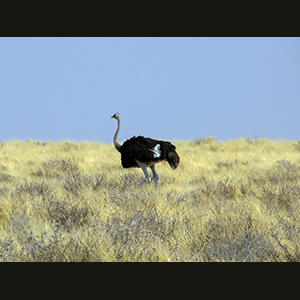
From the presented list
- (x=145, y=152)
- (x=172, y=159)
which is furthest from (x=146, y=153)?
(x=172, y=159)

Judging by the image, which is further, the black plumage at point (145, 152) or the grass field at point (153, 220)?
the black plumage at point (145, 152)

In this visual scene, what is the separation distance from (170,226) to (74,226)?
1.20 meters

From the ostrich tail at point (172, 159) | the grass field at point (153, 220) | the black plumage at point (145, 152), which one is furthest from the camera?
the ostrich tail at point (172, 159)

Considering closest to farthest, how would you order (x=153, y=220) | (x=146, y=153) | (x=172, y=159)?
(x=153, y=220), (x=146, y=153), (x=172, y=159)

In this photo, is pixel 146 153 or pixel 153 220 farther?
pixel 146 153

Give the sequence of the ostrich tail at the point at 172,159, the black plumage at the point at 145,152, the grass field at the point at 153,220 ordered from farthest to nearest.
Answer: the ostrich tail at the point at 172,159, the black plumage at the point at 145,152, the grass field at the point at 153,220

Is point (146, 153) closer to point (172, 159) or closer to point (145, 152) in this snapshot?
point (145, 152)

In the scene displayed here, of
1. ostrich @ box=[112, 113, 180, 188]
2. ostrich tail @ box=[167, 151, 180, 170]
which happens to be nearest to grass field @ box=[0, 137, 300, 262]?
ostrich @ box=[112, 113, 180, 188]

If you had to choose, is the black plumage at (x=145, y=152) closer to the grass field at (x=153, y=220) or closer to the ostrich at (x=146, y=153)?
the ostrich at (x=146, y=153)

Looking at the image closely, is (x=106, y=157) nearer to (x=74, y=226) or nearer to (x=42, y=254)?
(x=74, y=226)

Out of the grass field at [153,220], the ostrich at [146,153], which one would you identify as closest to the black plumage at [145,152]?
the ostrich at [146,153]

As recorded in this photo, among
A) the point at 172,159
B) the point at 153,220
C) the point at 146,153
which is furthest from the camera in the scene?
the point at 172,159

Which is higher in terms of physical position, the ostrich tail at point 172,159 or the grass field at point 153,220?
the ostrich tail at point 172,159

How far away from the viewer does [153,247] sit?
15.3 feet
